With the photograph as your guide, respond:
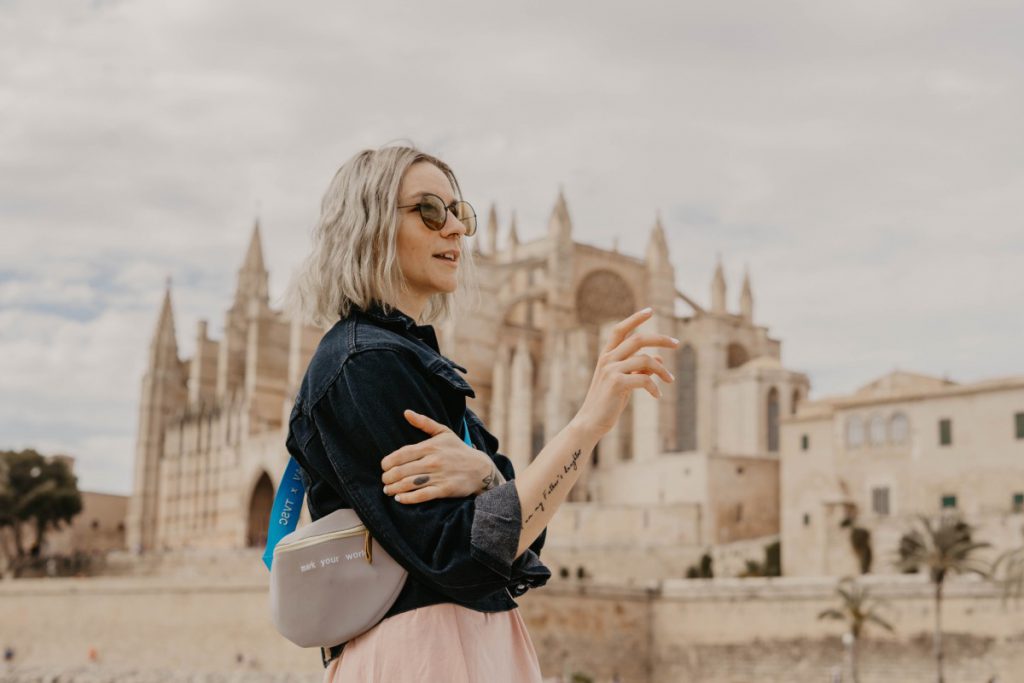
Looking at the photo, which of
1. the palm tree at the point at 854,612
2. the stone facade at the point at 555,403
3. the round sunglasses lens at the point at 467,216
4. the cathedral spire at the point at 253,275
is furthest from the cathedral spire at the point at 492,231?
the round sunglasses lens at the point at 467,216

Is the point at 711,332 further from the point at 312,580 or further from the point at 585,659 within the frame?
the point at 312,580

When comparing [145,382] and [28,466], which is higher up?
[145,382]

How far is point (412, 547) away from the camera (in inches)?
87.0

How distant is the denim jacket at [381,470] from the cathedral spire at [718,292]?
49848 mm

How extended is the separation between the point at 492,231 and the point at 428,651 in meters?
61.7

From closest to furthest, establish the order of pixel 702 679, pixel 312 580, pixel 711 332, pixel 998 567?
pixel 312 580, pixel 998 567, pixel 702 679, pixel 711 332

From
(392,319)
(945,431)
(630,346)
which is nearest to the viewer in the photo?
(630,346)

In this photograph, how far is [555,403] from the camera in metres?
46.2

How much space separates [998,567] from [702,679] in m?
7.42

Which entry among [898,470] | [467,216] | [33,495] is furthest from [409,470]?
[33,495]

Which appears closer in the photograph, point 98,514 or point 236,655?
point 236,655

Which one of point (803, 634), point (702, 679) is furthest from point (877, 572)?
point (702, 679)

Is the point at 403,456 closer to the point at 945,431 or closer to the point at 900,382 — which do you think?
A: the point at 945,431

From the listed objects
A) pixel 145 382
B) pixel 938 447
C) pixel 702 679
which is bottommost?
pixel 702 679
